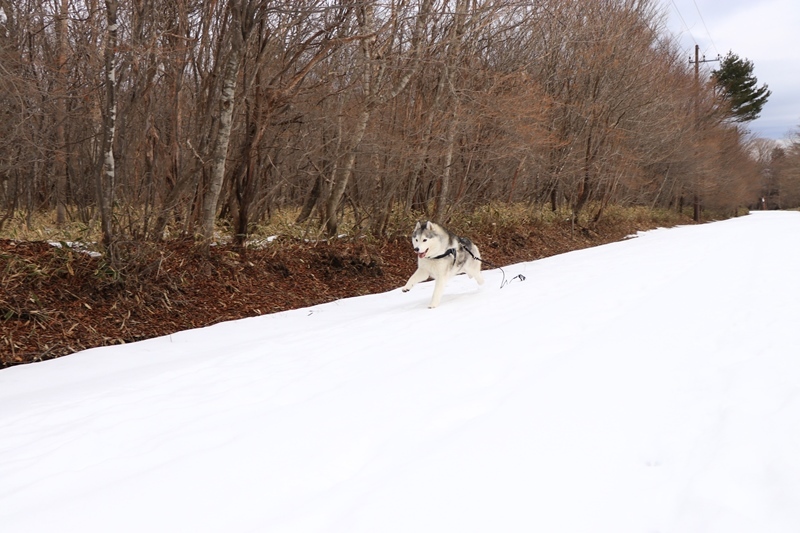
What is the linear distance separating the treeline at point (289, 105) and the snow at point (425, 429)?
381 centimetres

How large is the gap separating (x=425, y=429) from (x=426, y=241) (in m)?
4.29

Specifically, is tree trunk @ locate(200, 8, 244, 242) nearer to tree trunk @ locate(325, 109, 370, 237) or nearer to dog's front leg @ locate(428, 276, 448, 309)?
tree trunk @ locate(325, 109, 370, 237)

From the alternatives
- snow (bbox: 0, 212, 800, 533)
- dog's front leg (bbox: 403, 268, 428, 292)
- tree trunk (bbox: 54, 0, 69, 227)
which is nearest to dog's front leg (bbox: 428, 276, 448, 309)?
dog's front leg (bbox: 403, 268, 428, 292)

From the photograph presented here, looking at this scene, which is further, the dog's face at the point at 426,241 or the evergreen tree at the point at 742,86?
the evergreen tree at the point at 742,86

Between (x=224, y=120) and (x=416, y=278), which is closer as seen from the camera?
(x=416, y=278)

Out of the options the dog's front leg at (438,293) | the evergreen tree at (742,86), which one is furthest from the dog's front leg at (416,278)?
the evergreen tree at (742,86)

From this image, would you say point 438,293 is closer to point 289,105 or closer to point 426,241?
point 426,241

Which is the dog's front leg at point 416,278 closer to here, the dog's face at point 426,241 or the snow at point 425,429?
the dog's face at point 426,241

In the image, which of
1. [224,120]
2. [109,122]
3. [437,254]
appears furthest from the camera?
[224,120]

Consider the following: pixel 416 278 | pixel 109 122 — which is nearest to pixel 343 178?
pixel 416 278

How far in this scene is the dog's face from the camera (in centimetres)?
753

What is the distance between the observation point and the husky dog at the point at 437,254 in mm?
7625

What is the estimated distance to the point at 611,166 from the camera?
21.9m

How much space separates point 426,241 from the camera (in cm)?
757
